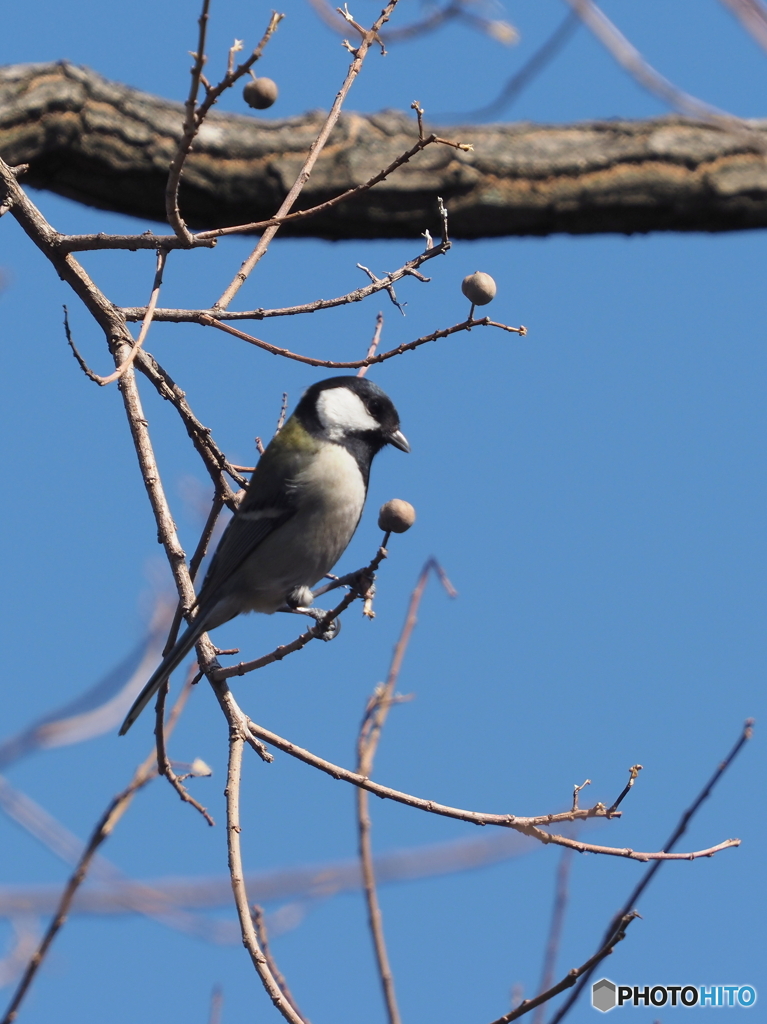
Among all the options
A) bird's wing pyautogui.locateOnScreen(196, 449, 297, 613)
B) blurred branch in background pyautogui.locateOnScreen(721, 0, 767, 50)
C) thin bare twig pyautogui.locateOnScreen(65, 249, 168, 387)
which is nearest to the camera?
blurred branch in background pyautogui.locateOnScreen(721, 0, 767, 50)

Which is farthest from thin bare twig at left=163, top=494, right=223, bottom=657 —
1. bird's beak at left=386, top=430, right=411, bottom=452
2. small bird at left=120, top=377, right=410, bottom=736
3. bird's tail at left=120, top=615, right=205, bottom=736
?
bird's beak at left=386, top=430, right=411, bottom=452

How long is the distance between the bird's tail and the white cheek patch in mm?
1008

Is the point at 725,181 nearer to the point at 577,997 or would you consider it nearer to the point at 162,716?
the point at 162,716

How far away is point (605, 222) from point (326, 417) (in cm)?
189

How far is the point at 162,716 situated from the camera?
318cm

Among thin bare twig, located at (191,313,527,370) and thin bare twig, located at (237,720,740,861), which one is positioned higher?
thin bare twig, located at (191,313,527,370)

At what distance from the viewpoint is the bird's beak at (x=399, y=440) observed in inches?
168

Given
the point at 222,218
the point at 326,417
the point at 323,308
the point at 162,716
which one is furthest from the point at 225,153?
the point at 162,716

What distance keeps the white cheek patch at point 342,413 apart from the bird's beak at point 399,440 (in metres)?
0.06

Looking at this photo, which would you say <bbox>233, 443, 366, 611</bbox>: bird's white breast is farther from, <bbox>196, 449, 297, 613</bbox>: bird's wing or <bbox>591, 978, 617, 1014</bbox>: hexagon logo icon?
<bbox>591, 978, 617, 1014</bbox>: hexagon logo icon

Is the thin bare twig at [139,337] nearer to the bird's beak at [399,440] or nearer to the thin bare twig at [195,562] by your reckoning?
the thin bare twig at [195,562]

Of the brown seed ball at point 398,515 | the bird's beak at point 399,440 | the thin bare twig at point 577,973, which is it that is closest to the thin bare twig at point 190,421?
the bird's beak at point 399,440

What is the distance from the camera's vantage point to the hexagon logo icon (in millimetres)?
3672

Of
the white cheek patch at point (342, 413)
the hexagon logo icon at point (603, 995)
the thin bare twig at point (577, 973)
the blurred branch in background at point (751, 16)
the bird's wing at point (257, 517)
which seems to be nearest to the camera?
the blurred branch in background at point (751, 16)
